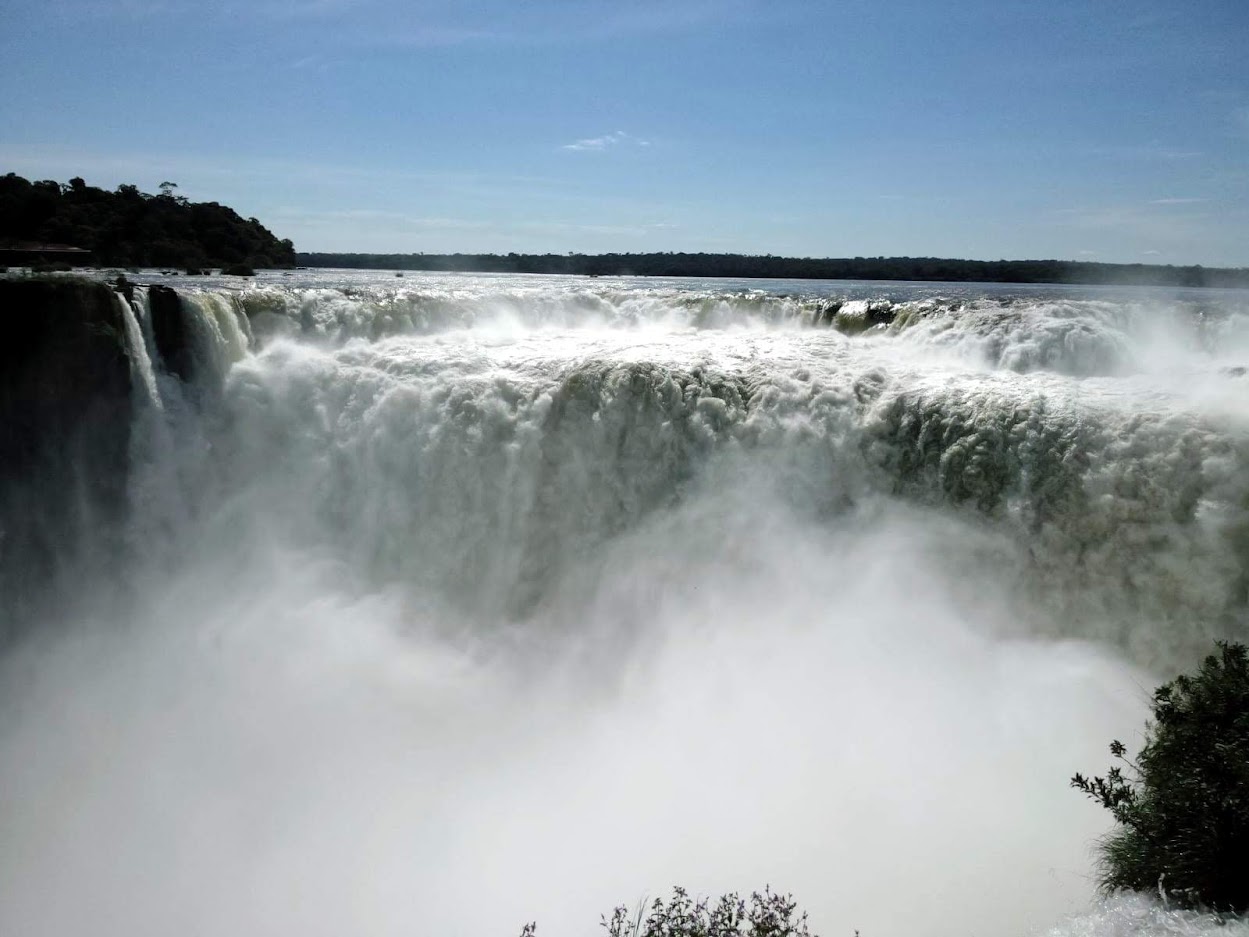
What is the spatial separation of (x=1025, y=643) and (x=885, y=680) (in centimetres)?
183

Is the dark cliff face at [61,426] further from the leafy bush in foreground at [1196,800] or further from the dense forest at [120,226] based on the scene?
the dense forest at [120,226]

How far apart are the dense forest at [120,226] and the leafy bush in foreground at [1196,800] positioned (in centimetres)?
3629

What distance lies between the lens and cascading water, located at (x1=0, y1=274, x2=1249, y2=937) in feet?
26.6

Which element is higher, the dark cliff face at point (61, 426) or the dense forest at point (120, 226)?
the dense forest at point (120, 226)

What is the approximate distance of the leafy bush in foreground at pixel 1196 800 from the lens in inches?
198

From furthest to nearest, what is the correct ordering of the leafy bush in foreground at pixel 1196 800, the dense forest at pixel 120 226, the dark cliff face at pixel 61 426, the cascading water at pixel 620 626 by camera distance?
the dense forest at pixel 120 226 → the dark cliff face at pixel 61 426 → the cascading water at pixel 620 626 → the leafy bush in foreground at pixel 1196 800

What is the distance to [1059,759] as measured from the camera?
8.39 metres

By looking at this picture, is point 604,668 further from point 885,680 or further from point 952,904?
point 952,904

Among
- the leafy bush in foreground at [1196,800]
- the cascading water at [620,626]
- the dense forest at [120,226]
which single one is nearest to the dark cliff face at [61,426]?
the cascading water at [620,626]

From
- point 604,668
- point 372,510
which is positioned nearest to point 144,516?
point 372,510

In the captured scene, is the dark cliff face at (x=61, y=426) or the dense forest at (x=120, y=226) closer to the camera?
the dark cliff face at (x=61, y=426)

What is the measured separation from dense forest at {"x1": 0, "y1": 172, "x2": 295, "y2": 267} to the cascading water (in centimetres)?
2366

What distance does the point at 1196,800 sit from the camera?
523 centimetres

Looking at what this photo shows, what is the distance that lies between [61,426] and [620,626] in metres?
9.21
